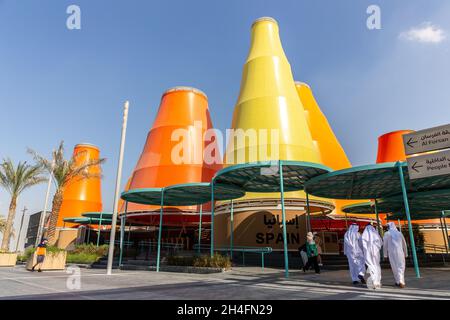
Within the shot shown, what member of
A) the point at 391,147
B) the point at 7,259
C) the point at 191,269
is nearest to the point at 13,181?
the point at 7,259

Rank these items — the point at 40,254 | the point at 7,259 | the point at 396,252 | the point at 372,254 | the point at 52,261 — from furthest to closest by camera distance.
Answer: the point at 7,259, the point at 52,261, the point at 40,254, the point at 396,252, the point at 372,254

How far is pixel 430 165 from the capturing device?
8219 mm

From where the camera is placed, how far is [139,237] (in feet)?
114

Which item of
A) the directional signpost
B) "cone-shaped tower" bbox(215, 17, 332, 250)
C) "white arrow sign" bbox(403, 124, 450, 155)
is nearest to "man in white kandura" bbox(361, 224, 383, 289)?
the directional signpost

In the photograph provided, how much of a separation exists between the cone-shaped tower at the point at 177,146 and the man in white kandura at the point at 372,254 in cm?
1782

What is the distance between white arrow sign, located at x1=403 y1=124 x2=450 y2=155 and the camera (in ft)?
26.6

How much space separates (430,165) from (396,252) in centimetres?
258

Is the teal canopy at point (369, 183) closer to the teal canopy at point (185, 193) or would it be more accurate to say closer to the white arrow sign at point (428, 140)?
the white arrow sign at point (428, 140)

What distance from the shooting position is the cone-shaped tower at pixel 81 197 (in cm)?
3500

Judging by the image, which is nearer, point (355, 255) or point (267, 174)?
point (355, 255)

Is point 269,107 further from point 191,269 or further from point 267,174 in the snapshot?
point 191,269

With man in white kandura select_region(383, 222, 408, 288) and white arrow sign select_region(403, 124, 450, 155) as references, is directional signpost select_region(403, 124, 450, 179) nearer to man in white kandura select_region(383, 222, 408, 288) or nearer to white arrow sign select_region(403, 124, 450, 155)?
white arrow sign select_region(403, 124, 450, 155)
